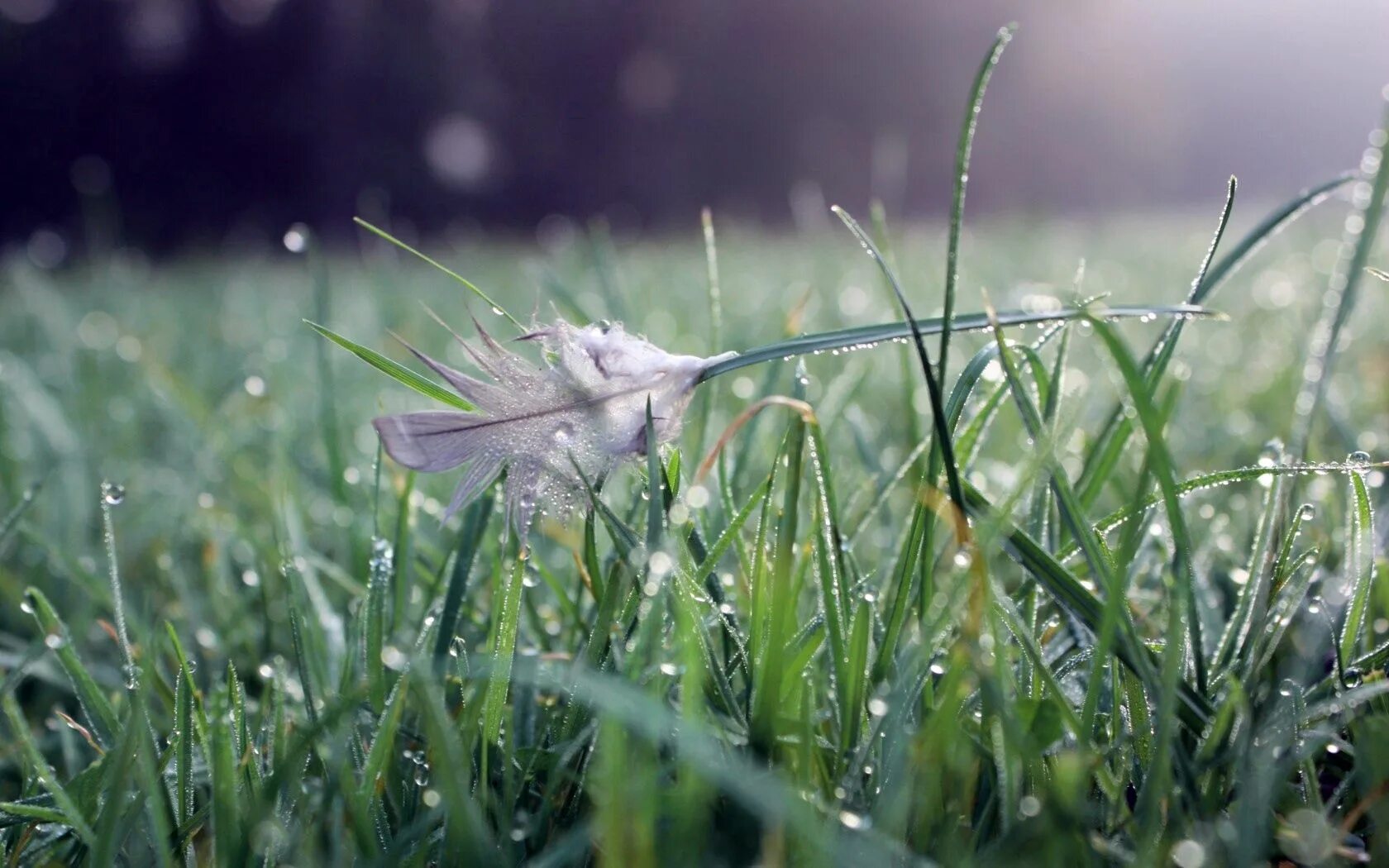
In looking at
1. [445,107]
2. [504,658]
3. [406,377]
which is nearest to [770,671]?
[504,658]

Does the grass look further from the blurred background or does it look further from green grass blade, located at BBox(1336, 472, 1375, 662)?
the blurred background

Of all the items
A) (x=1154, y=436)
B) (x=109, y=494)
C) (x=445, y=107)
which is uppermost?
(x=445, y=107)

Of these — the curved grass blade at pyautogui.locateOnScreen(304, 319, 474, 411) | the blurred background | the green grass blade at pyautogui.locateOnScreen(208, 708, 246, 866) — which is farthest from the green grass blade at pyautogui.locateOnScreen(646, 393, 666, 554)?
the blurred background

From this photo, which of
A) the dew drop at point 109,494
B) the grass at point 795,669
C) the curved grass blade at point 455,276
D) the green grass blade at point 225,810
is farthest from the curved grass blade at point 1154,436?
the dew drop at point 109,494

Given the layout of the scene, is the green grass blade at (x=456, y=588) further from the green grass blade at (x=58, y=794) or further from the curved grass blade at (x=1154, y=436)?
the curved grass blade at (x=1154, y=436)

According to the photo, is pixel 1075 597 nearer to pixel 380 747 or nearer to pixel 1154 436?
pixel 1154 436

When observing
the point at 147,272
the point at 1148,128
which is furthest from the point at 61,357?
the point at 1148,128
